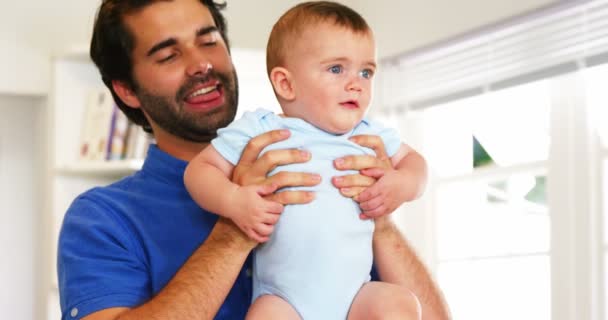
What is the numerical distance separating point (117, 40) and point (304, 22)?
570mm

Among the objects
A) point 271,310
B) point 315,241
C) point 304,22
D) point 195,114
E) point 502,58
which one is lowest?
point 271,310

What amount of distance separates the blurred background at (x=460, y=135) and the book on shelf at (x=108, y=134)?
0.02 metres

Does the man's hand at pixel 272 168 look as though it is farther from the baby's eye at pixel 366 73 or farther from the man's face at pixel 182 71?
the man's face at pixel 182 71

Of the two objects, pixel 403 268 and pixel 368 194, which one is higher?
pixel 368 194

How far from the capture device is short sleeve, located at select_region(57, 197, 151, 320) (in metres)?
1.56

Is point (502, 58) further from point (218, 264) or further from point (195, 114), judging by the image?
point (218, 264)

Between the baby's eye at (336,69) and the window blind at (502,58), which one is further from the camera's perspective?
the window blind at (502,58)

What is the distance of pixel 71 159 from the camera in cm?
352

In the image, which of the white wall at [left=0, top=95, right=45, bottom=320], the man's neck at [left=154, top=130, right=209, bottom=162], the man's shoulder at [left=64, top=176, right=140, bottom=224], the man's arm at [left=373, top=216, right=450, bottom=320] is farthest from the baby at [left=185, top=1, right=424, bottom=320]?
the white wall at [left=0, top=95, right=45, bottom=320]

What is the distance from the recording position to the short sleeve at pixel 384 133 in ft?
5.23

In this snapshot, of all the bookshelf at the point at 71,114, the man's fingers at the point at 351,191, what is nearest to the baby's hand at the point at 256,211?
the man's fingers at the point at 351,191

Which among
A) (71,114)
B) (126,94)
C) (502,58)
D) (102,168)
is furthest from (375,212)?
(71,114)

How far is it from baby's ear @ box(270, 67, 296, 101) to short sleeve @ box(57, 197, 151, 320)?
0.36 m

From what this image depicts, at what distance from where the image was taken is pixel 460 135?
3520 millimetres
